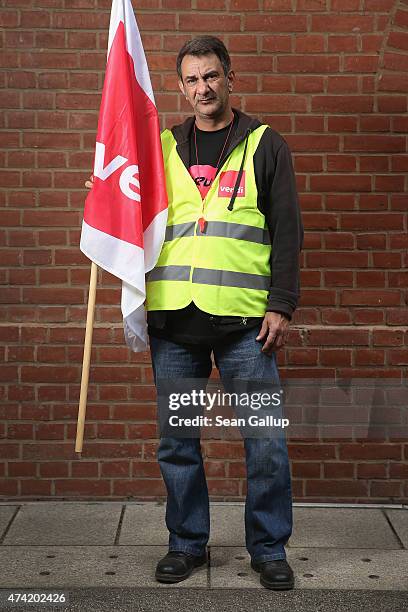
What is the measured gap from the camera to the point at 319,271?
17.2 feet

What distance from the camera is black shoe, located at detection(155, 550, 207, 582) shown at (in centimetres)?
406

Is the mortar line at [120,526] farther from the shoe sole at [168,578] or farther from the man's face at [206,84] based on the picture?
the man's face at [206,84]

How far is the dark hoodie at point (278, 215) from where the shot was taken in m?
3.97

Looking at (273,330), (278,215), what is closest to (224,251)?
(278,215)

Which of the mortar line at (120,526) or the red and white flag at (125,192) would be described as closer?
the red and white flag at (125,192)

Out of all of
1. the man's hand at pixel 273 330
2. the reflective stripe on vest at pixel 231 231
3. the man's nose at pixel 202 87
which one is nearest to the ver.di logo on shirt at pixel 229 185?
the reflective stripe on vest at pixel 231 231

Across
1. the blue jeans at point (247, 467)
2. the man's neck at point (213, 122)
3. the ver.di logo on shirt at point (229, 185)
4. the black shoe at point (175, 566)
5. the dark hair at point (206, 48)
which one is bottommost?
the black shoe at point (175, 566)

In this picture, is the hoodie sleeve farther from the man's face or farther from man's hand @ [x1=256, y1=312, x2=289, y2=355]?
the man's face

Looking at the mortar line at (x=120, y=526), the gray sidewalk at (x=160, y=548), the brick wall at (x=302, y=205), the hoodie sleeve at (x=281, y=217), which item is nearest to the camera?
the hoodie sleeve at (x=281, y=217)

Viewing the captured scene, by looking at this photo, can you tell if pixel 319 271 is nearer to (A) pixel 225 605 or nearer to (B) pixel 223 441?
(B) pixel 223 441

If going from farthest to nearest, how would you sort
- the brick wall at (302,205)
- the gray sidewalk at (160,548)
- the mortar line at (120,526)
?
the brick wall at (302,205) < the mortar line at (120,526) < the gray sidewalk at (160,548)

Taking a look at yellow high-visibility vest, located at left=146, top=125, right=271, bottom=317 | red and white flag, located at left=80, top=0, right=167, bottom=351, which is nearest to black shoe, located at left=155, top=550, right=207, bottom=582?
red and white flag, located at left=80, top=0, right=167, bottom=351

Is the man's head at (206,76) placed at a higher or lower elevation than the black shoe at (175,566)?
higher

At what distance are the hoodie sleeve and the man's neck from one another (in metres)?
0.19
